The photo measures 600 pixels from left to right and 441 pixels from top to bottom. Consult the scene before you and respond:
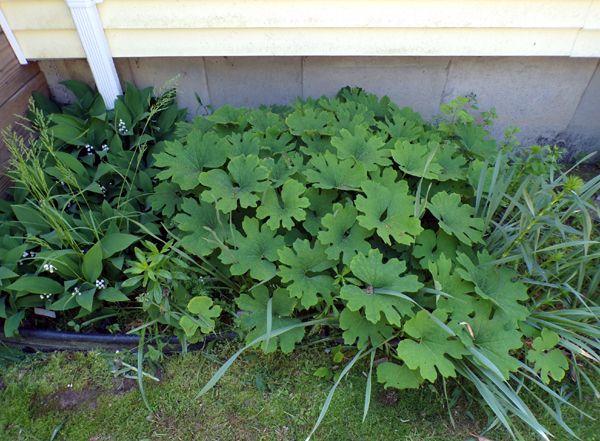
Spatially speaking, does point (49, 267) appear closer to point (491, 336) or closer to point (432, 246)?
point (432, 246)

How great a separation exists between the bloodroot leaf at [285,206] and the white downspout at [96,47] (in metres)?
1.16

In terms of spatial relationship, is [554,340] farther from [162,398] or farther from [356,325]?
[162,398]

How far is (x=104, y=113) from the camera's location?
7.39ft

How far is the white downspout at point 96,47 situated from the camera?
1997mm

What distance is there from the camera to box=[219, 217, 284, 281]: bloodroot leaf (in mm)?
1622

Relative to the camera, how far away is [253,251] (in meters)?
1.67

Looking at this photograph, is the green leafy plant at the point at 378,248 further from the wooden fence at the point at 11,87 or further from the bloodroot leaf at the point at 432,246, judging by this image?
the wooden fence at the point at 11,87

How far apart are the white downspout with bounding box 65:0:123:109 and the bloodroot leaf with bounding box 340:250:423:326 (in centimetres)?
163

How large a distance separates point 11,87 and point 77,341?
1.34 metres

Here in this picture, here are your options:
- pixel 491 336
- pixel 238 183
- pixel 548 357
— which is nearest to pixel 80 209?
pixel 238 183

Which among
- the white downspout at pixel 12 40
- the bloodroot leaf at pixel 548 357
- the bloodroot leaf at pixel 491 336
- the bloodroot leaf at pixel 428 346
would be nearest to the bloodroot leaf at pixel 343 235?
the bloodroot leaf at pixel 428 346

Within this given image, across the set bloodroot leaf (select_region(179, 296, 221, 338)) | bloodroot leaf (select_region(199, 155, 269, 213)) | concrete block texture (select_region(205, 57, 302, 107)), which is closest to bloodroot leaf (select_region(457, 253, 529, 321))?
bloodroot leaf (select_region(199, 155, 269, 213))

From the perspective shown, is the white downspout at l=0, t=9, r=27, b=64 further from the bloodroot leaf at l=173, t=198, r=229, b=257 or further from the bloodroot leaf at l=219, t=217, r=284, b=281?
the bloodroot leaf at l=219, t=217, r=284, b=281

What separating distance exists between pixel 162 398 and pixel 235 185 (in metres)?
0.87
